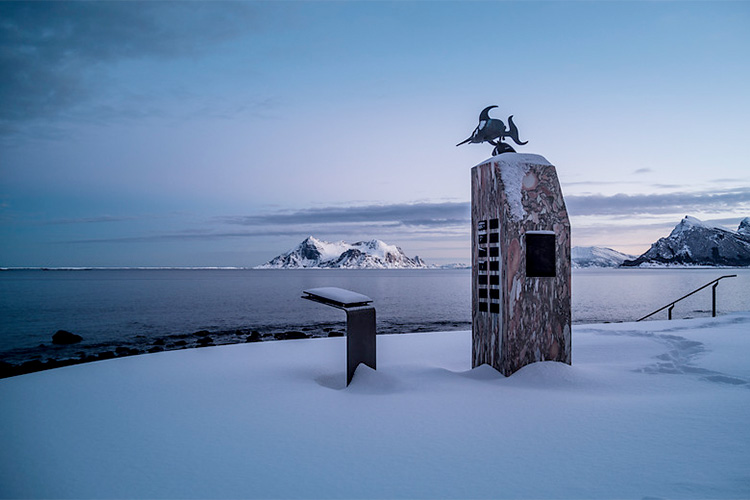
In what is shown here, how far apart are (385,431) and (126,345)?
2017 centimetres

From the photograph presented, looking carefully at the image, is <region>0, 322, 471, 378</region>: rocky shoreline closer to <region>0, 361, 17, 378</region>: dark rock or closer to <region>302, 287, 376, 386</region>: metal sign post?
<region>0, 361, 17, 378</region>: dark rock

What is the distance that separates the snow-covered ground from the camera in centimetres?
326

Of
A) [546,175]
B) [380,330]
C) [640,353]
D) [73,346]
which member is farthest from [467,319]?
[546,175]

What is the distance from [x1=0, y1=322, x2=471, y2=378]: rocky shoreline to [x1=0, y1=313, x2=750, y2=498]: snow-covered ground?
35.3ft

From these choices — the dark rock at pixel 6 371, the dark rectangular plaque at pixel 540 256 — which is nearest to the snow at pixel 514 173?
the dark rectangular plaque at pixel 540 256

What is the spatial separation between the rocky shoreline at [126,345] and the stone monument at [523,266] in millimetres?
12147

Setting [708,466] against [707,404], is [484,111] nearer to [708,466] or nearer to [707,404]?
[707,404]

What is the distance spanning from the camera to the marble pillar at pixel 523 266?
634 centimetres

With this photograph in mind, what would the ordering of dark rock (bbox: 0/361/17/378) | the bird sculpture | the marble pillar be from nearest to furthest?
the marble pillar
the bird sculpture
dark rock (bbox: 0/361/17/378)

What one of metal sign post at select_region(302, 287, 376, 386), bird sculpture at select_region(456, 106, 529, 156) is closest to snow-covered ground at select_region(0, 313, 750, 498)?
metal sign post at select_region(302, 287, 376, 386)

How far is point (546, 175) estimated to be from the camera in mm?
6684

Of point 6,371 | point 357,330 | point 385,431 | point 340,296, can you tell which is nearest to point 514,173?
point 340,296

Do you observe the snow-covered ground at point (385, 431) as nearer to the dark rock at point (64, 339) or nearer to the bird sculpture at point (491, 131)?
the bird sculpture at point (491, 131)

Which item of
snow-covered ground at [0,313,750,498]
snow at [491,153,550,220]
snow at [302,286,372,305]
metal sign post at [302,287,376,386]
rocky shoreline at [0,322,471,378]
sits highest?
snow at [491,153,550,220]
